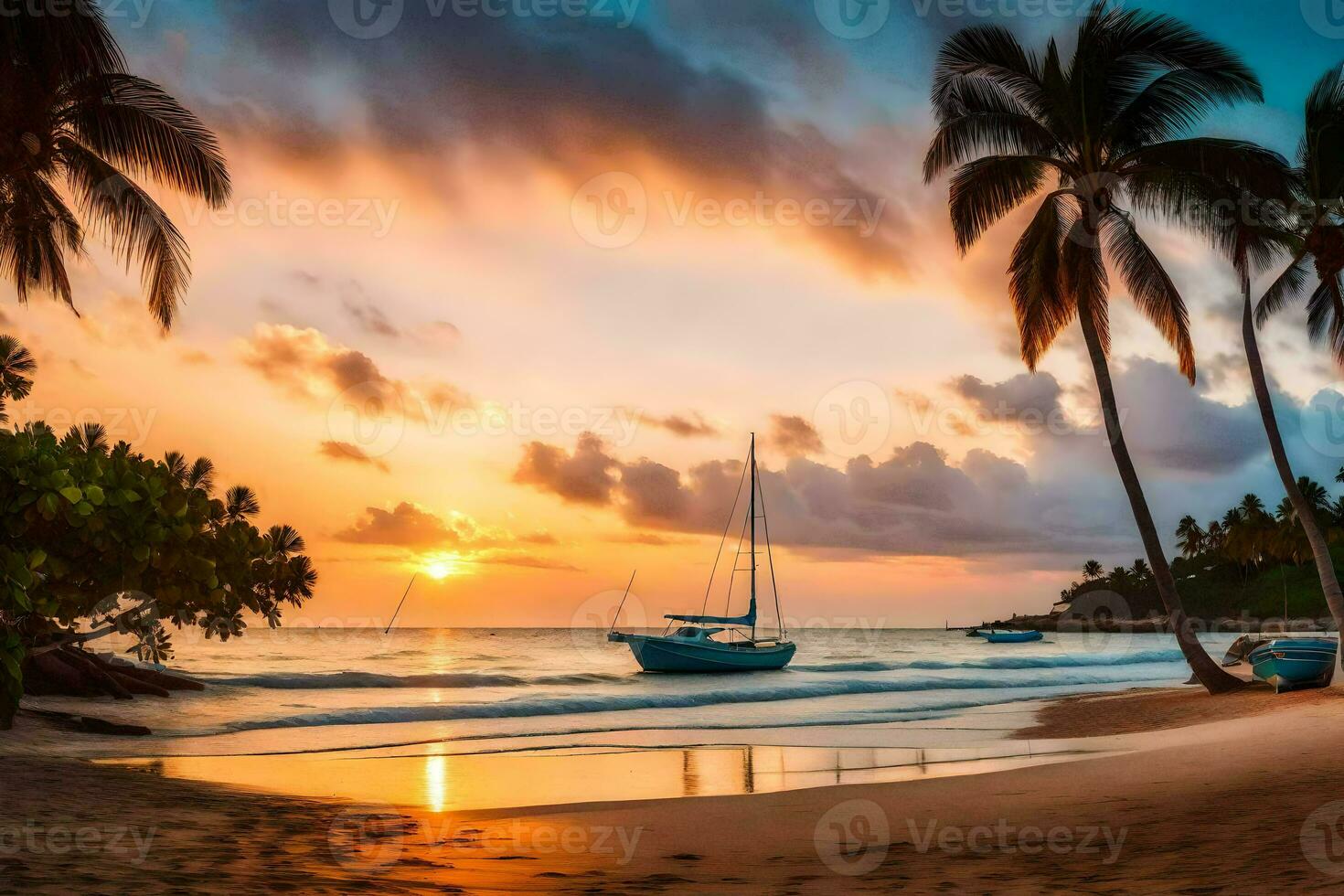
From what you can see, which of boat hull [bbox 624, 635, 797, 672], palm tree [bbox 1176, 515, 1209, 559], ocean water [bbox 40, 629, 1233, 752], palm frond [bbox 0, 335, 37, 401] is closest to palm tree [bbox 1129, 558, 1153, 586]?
palm tree [bbox 1176, 515, 1209, 559]

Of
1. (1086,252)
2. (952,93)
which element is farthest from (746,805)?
(952,93)

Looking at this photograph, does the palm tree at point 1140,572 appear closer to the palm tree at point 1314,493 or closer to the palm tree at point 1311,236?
the palm tree at point 1314,493

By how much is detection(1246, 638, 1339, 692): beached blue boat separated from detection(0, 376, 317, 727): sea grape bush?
21711mm

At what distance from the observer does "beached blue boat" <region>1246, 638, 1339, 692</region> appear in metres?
21.2

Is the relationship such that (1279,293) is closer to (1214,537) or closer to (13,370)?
(13,370)

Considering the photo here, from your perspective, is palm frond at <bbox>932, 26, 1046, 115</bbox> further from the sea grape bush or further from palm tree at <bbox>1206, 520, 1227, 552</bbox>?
palm tree at <bbox>1206, 520, 1227, 552</bbox>

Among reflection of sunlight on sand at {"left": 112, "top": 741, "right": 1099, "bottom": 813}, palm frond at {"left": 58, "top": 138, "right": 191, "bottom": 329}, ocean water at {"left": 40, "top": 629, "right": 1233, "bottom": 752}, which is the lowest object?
ocean water at {"left": 40, "top": 629, "right": 1233, "bottom": 752}

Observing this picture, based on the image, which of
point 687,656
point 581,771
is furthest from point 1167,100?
point 687,656

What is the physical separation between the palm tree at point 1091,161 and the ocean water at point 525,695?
12.1m

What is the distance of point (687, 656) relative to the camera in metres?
49.0

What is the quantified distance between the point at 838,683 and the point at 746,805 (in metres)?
33.4

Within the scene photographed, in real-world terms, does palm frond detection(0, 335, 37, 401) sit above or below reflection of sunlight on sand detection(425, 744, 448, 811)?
above

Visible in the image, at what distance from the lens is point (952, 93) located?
22375mm

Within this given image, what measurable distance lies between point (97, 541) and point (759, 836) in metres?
7.21
